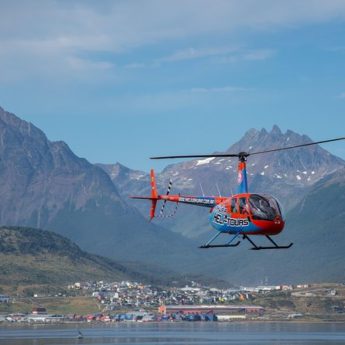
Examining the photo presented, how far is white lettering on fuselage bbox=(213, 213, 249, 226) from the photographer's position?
86.8 meters

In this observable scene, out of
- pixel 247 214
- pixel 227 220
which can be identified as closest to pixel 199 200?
pixel 227 220

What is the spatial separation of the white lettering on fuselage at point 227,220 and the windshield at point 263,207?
3.31 ft

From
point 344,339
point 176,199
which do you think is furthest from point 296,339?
point 176,199

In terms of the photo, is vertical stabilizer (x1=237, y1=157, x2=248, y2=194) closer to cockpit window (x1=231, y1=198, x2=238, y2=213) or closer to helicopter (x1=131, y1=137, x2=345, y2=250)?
helicopter (x1=131, y1=137, x2=345, y2=250)

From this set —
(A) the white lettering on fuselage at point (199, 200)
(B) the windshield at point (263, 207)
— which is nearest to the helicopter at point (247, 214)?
(B) the windshield at point (263, 207)

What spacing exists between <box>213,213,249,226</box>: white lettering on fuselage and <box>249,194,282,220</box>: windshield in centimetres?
101

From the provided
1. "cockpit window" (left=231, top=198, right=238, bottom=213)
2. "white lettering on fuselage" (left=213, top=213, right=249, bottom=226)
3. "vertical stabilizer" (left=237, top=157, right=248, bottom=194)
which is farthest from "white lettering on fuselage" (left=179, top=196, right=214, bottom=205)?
"cockpit window" (left=231, top=198, right=238, bottom=213)

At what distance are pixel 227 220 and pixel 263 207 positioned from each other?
10.8 feet

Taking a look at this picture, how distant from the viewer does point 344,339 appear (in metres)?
196

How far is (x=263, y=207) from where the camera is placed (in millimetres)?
86250

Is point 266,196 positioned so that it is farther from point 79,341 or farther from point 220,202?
point 79,341

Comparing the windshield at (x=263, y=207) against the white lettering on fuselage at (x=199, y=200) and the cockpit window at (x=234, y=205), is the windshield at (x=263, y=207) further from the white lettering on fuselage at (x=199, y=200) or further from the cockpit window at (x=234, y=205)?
the white lettering on fuselage at (x=199, y=200)

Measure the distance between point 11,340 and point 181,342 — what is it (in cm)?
2844

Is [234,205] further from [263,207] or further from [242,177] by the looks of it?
[263,207]
